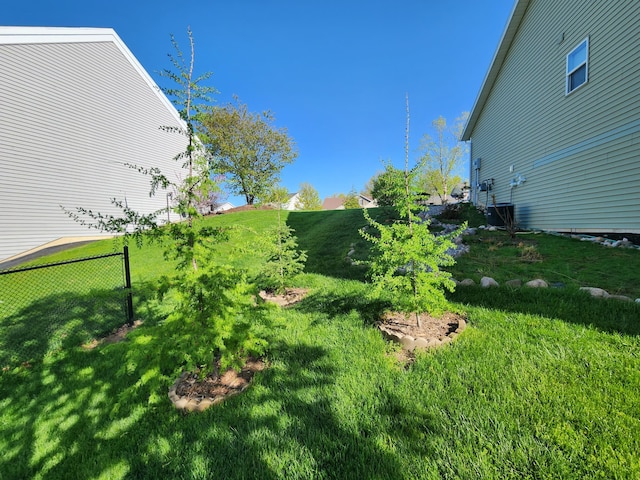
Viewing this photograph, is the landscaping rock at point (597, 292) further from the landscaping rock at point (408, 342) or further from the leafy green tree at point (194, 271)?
the leafy green tree at point (194, 271)

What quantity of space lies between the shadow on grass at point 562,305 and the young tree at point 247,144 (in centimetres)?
2139

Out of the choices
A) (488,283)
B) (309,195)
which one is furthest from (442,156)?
(488,283)

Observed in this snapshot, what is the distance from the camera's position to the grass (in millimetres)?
1569

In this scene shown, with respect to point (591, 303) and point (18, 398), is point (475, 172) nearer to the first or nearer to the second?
point (591, 303)

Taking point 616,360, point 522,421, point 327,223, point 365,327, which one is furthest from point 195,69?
point 327,223

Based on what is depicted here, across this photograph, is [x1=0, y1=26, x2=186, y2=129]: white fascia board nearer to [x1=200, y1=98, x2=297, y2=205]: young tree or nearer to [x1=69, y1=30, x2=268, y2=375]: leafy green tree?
[x1=69, y1=30, x2=268, y2=375]: leafy green tree

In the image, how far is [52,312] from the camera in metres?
4.77

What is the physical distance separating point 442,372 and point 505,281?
245cm

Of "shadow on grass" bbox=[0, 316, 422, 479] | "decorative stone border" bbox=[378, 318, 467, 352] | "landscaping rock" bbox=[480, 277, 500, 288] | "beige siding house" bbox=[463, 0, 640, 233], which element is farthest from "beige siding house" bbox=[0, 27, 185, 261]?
"beige siding house" bbox=[463, 0, 640, 233]

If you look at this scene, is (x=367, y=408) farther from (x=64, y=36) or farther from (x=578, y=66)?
(x=64, y=36)

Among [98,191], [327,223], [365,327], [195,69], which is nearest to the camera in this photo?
[195,69]

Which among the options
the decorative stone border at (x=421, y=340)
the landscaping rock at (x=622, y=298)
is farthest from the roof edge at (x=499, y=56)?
the decorative stone border at (x=421, y=340)

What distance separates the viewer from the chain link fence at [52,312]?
139 inches

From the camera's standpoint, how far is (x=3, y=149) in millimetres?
9336
